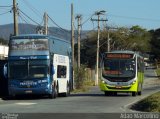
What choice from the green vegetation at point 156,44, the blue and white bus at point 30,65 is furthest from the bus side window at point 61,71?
the green vegetation at point 156,44

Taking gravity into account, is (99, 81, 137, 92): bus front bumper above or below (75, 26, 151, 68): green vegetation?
below

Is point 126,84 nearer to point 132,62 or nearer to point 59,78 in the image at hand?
point 132,62

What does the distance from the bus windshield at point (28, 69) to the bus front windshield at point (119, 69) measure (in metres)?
7.04

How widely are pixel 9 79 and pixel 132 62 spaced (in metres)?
9.96

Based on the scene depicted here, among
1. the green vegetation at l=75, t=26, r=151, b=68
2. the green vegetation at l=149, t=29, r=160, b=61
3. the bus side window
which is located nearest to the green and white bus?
the bus side window

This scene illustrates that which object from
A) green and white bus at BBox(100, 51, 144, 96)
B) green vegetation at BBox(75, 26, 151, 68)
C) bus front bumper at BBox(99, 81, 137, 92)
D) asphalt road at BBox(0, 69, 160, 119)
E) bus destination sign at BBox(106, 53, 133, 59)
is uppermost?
green vegetation at BBox(75, 26, 151, 68)

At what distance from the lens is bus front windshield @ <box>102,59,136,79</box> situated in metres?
40.7

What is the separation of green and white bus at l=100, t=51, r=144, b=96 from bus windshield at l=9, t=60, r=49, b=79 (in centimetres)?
702

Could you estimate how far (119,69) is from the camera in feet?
134

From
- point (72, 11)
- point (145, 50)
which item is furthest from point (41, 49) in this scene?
point (145, 50)

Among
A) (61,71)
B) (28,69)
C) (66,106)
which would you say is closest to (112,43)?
(61,71)

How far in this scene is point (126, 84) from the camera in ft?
133

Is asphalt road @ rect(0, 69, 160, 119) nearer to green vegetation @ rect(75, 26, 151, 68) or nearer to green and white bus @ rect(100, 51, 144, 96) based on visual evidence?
green and white bus @ rect(100, 51, 144, 96)

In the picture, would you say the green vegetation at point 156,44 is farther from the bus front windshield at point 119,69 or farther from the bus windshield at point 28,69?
the bus windshield at point 28,69
